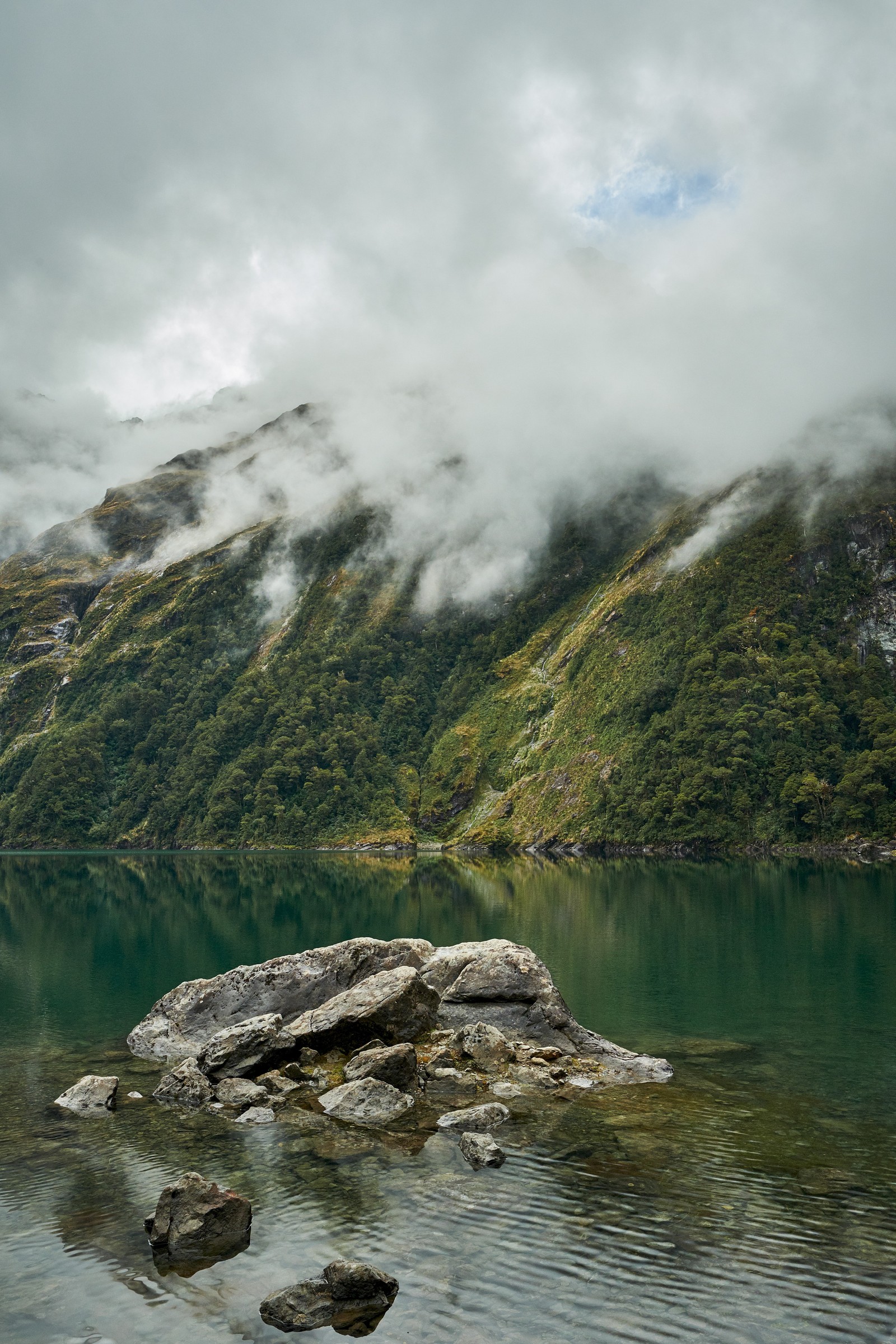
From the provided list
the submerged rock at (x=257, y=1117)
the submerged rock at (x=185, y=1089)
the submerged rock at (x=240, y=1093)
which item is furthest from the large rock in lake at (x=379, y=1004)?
the submerged rock at (x=257, y=1117)

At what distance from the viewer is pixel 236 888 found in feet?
400

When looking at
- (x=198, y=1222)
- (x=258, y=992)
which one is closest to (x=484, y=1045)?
(x=258, y=992)

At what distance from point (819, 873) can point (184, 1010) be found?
112 m

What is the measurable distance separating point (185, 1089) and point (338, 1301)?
17.7m

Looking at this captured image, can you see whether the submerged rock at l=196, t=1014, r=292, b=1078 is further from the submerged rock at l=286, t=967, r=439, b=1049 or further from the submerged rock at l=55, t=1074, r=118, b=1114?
the submerged rock at l=55, t=1074, r=118, b=1114

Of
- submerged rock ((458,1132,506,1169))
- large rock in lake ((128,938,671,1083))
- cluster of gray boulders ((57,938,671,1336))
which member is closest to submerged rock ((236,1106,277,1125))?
cluster of gray boulders ((57,938,671,1336))

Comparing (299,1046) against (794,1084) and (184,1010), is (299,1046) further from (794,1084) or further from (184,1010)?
(794,1084)

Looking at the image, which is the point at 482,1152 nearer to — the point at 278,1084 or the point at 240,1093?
the point at 240,1093

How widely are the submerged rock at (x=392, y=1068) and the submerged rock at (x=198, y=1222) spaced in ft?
39.9

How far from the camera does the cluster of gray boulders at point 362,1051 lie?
2462 cm

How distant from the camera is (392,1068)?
104 feet

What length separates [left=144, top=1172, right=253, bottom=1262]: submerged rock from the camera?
725 inches

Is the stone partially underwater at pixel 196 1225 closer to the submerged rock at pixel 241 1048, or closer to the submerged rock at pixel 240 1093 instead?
the submerged rock at pixel 240 1093

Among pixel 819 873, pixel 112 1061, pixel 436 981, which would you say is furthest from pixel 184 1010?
pixel 819 873
